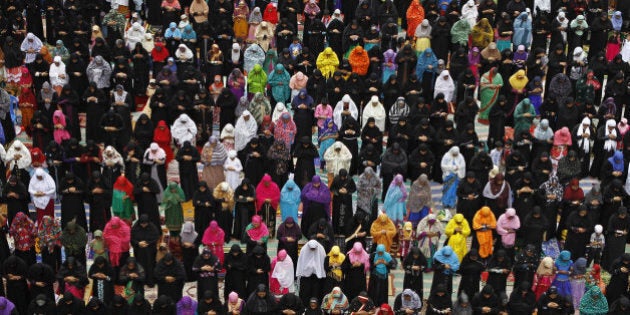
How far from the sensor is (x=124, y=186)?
23812 mm

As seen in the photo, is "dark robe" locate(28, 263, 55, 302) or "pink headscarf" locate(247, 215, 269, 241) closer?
"dark robe" locate(28, 263, 55, 302)

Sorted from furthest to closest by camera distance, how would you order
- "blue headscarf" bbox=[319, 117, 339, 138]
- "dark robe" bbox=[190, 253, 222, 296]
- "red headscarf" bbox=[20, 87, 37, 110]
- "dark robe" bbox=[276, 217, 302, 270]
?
"red headscarf" bbox=[20, 87, 37, 110], "blue headscarf" bbox=[319, 117, 339, 138], "dark robe" bbox=[276, 217, 302, 270], "dark robe" bbox=[190, 253, 222, 296]

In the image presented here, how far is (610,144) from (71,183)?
10285mm

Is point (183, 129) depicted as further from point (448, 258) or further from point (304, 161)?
point (448, 258)

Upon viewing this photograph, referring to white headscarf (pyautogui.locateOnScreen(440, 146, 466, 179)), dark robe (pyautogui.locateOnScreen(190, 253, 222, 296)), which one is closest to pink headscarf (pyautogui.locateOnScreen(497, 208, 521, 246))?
white headscarf (pyautogui.locateOnScreen(440, 146, 466, 179))

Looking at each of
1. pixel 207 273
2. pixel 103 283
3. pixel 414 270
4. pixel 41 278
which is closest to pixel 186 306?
pixel 207 273

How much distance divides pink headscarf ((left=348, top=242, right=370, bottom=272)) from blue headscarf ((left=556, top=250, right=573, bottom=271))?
10.4 feet

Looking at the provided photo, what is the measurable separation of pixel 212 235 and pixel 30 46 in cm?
848

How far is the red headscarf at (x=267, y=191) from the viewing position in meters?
24.0

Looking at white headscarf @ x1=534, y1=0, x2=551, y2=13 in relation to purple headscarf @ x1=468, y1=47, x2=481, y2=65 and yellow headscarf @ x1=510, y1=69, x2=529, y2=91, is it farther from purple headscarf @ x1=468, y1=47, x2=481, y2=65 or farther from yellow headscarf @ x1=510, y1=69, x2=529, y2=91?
yellow headscarf @ x1=510, y1=69, x2=529, y2=91

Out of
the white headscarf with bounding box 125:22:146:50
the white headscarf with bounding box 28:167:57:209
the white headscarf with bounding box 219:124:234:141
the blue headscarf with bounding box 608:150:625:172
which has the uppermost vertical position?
the white headscarf with bounding box 125:22:146:50

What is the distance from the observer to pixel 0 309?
20812mm

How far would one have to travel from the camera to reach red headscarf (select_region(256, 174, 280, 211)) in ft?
78.9

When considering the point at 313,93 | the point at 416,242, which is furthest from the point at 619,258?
the point at 313,93
